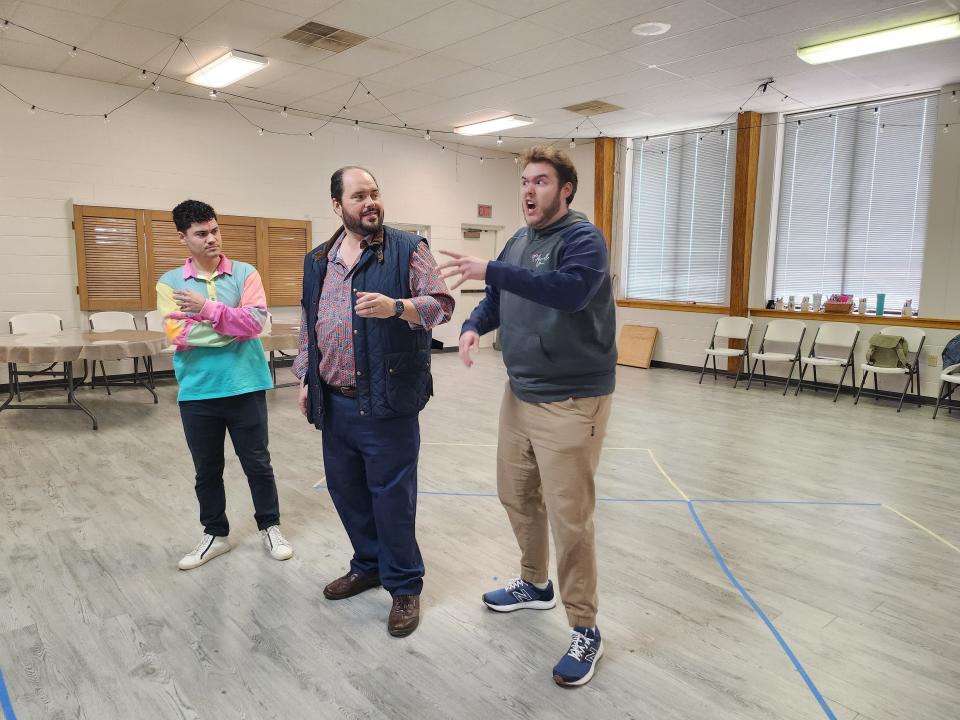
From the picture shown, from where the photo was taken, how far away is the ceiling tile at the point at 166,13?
4516 millimetres

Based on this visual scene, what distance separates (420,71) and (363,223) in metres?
4.57

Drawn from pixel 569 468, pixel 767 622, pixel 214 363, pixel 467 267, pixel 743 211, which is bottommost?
pixel 767 622

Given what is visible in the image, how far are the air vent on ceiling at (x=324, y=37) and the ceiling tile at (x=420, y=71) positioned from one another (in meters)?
0.64

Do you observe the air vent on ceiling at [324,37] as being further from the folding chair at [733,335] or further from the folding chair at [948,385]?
the folding chair at [948,385]

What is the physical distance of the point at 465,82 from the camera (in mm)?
6398

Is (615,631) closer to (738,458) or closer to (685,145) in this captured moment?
(738,458)

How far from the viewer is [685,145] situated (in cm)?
862

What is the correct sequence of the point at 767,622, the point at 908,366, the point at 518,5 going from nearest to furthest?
the point at 767,622, the point at 518,5, the point at 908,366

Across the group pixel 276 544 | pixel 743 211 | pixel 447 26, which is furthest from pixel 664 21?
pixel 276 544

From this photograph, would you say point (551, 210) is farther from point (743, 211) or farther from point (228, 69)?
point (743, 211)

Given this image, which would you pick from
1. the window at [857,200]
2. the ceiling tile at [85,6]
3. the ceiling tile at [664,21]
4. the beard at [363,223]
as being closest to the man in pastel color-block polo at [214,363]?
the beard at [363,223]

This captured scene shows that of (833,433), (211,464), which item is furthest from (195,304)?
(833,433)

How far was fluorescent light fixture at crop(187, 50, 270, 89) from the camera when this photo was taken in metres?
5.59

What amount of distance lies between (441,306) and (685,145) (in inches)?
301
